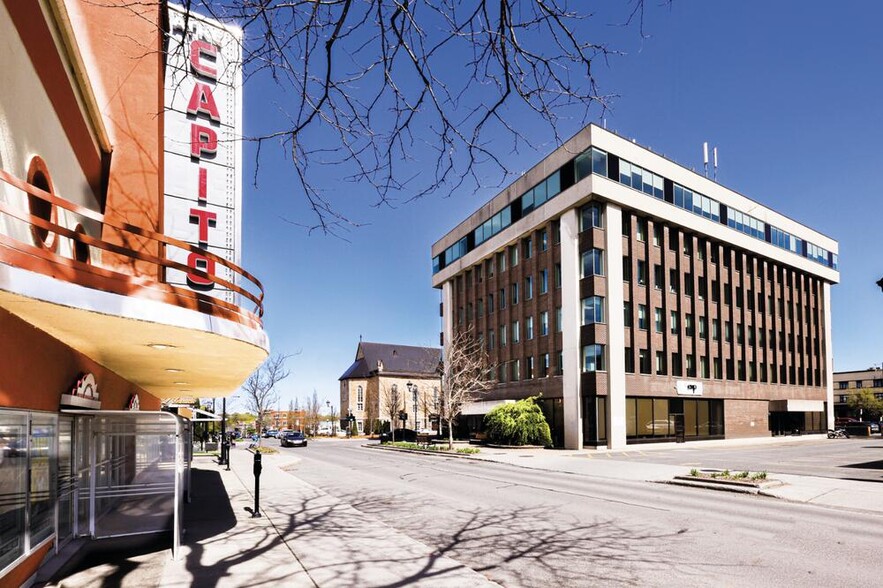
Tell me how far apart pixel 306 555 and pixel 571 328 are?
104ft

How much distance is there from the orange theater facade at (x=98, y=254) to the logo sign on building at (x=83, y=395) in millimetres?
33

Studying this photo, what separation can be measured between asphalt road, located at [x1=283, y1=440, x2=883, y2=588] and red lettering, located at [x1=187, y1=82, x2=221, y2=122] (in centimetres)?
1016

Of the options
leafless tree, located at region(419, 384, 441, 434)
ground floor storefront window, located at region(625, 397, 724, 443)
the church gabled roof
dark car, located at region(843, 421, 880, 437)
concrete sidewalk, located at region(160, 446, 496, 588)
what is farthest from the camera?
the church gabled roof

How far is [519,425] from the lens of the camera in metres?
38.4

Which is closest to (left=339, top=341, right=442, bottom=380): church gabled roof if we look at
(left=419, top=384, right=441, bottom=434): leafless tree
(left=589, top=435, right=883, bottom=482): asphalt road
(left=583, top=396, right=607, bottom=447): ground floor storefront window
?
(left=419, top=384, right=441, bottom=434): leafless tree

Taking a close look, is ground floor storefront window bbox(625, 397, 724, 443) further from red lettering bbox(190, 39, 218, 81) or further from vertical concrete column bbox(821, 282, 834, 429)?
red lettering bbox(190, 39, 218, 81)

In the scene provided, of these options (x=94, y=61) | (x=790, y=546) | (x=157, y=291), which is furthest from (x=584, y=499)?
(x=94, y=61)

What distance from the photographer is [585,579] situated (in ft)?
26.5

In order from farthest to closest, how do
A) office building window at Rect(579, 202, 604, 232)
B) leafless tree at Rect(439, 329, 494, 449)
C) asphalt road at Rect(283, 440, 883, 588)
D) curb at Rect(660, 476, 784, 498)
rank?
leafless tree at Rect(439, 329, 494, 449), office building window at Rect(579, 202, 604, 232), curb at Rect(660, 476, 784, 498), asphalt road at Rect(283, 440, 883, 588)

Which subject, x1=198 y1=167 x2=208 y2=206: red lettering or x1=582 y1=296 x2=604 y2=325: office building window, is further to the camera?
x1=582 y1=296 x2=604 y2=325: office building window

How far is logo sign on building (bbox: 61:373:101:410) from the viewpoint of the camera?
893 centimetres

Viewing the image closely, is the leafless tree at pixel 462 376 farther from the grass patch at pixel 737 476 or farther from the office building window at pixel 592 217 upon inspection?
the grass patch at pixel 737 476

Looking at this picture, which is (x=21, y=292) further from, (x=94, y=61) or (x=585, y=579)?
(x=94, y=61)

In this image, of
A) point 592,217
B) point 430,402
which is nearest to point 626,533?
point 592,217
